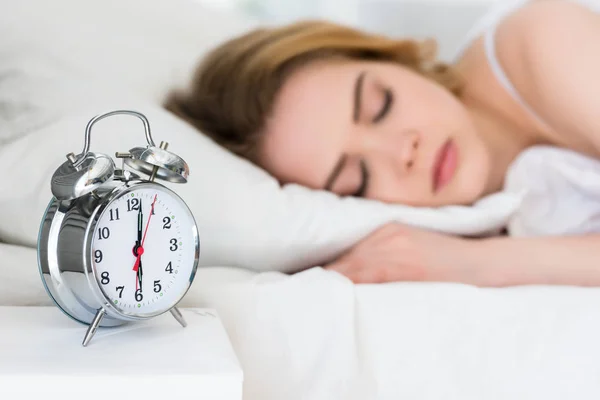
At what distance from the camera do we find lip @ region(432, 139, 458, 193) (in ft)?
4.15

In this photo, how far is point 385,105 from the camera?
1.27 meters

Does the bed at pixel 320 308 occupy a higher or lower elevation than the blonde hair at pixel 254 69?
lower

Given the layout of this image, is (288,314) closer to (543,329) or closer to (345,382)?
(345,382)

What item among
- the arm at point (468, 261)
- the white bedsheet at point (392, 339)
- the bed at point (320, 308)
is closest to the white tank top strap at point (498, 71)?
the arm at point (468, 261)

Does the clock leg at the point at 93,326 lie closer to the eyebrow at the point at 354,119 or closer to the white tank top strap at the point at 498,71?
the eyebrow at the point at 354,119

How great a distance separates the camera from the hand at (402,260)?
38.4 inches

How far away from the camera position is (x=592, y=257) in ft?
3.36

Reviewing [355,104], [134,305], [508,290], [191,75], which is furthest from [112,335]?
[191,75]

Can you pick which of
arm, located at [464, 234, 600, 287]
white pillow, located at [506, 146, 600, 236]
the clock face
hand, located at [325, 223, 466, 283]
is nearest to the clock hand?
the clock face

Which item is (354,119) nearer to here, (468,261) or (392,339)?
(468,261)

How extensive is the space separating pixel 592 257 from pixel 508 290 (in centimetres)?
24

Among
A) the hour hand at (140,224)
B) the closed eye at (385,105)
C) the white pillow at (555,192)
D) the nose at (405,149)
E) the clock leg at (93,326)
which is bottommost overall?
the white pillow at (555,192)

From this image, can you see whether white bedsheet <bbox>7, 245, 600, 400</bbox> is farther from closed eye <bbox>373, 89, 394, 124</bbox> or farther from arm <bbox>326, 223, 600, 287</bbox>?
closed eye <bbox>373, 89, 394, 124</bbox>

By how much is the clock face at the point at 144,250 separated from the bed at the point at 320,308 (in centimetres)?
14
